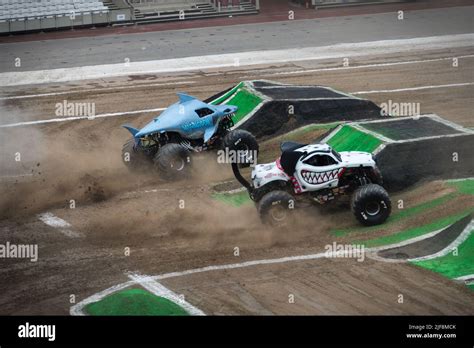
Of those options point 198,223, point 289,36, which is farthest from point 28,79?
point 198,223

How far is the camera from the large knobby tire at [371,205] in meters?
15.6

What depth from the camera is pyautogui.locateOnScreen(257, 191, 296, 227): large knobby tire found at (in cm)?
1553

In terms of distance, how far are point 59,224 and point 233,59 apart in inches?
743

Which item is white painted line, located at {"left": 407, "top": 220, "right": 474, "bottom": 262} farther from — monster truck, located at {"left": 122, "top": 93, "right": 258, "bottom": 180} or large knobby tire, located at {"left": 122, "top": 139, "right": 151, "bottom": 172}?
large knobby tire, located at {"left": 122, "top": 139, "right": 151, "bottom": 172}

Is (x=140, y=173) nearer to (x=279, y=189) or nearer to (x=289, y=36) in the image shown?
(x=279, y=189)

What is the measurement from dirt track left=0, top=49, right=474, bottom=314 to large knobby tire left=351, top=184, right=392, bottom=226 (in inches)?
24.2

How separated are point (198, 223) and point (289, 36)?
2393 centimetres

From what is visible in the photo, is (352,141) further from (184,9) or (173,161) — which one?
(184,9)

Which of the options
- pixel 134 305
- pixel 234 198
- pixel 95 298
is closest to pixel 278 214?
pixel 234 198

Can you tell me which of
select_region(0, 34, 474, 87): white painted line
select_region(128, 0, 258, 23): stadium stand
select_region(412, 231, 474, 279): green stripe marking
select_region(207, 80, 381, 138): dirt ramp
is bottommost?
select_region(412, 231, 474, 279): green stripe marking

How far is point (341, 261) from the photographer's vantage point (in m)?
14.4

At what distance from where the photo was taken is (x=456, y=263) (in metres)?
14.1

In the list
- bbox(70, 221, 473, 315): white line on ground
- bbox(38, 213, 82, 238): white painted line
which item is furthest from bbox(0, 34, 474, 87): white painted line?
bbox(70, 221, 473, 315): white line on ground

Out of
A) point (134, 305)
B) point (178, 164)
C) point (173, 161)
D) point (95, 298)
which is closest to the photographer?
point (134, 305)
